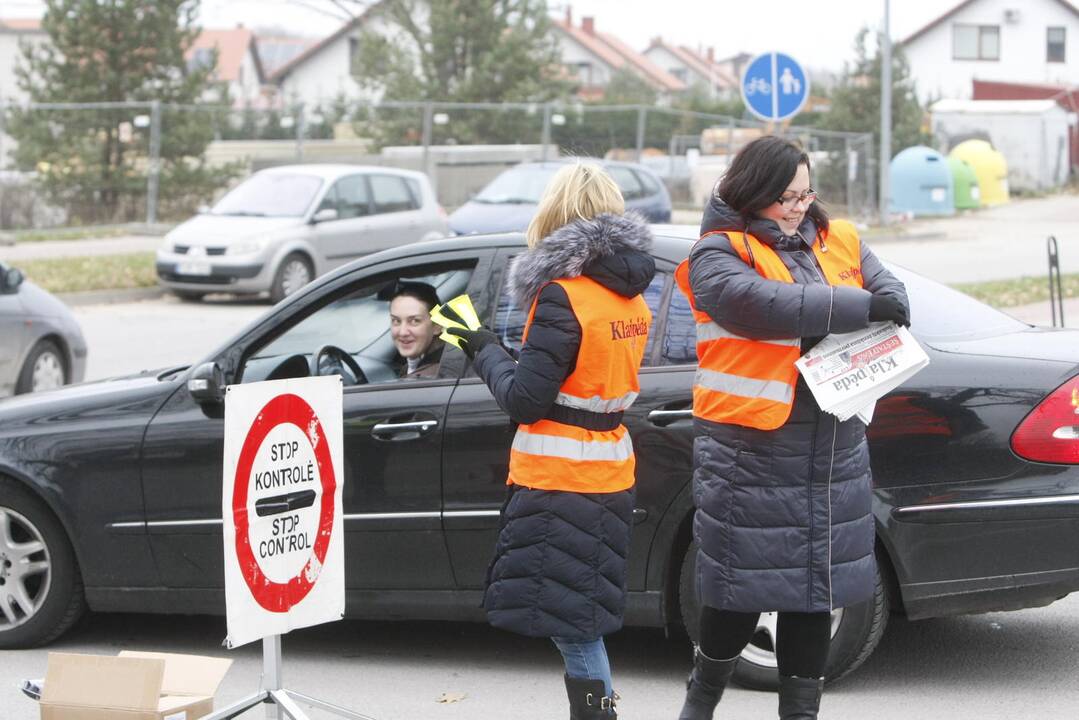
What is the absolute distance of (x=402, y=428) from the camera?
5121mm

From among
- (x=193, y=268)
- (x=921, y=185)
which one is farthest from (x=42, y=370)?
(x=921, y=185)

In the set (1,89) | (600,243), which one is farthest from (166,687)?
(1,89)

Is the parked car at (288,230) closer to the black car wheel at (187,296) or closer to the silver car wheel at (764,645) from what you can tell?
the black car wheel at (187,296)

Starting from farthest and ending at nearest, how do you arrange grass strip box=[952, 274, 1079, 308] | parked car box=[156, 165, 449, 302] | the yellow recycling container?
the yellow recycling container, parked car box=[156, 165, 449, 302], grass strip box=[952, 274, 1079, 308]

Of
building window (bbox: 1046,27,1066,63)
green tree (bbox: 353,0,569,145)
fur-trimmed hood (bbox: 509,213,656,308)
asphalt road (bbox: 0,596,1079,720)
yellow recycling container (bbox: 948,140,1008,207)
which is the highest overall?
building window (bbox: 1046,27,1066,63)

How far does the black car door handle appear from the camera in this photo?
16.7ft

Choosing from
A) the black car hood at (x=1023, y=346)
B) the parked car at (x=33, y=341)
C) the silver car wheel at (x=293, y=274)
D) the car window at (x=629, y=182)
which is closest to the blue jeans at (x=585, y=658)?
the black car hood at (x=1023, y=346)

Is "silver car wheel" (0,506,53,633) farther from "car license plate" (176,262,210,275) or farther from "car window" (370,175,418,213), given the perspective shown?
"car window" (370,175,418,213)

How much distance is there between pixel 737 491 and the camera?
3.90 metres

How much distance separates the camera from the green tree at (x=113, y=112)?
26953mm

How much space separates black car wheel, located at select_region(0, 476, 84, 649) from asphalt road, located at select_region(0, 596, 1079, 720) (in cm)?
10

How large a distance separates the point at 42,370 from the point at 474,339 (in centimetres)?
714

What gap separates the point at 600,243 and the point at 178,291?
50.9ft

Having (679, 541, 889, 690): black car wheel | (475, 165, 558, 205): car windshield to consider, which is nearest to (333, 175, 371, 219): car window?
(475, 165, 558, 205): car windshield
